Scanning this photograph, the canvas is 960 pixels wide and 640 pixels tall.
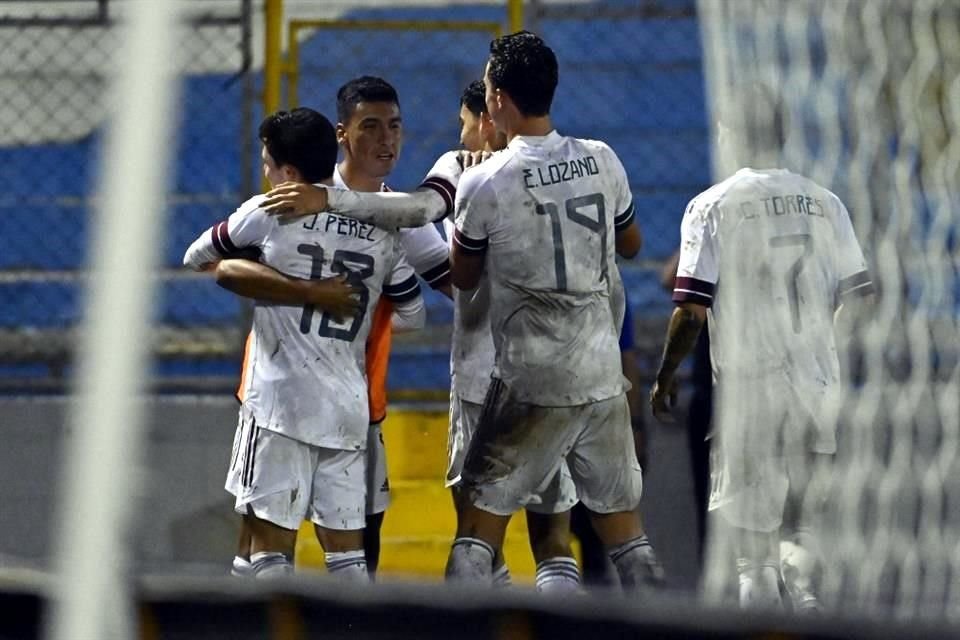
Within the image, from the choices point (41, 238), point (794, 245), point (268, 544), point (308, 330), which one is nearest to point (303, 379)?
point (308, 330)

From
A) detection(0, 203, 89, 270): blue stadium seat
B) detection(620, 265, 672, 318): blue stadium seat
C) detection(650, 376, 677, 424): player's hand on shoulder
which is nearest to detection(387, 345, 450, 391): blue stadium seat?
detection(620, 265, 672, 318): blue stadium seat

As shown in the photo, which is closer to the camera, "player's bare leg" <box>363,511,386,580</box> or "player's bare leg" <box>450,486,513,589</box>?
"player's bare leg" <box>450,486,513,589</box>

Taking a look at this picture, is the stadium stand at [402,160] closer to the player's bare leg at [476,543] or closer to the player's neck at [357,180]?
the player's neck at [357,180]

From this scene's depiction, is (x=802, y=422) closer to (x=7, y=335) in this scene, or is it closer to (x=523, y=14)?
(x=523, y=14)

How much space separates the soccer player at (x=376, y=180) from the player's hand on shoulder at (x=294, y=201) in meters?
0.32

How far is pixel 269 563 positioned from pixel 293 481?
0.90 ft

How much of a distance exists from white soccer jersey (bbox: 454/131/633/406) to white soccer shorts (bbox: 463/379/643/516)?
0.05m

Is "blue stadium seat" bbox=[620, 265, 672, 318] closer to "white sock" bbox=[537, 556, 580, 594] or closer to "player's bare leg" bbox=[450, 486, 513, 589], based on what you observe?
"player's bare leg" bbox=[450, 486, 513, 589]

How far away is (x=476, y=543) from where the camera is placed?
5508 millimetres

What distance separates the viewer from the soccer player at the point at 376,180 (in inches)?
227

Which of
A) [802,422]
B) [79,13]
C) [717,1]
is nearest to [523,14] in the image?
→ [79,13]

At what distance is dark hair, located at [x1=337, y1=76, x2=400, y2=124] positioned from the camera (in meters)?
5.76

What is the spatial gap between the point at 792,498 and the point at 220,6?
365cm

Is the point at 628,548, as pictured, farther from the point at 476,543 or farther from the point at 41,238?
the point at 41,238
